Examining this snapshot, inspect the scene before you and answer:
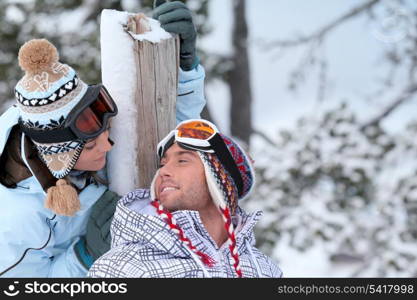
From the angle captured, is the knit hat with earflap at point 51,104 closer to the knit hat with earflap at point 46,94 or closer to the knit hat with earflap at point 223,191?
the knit hat with earflap at point 46,94

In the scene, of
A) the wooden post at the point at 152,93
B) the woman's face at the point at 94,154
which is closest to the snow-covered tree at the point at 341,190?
the wooden post at the point at 152,93

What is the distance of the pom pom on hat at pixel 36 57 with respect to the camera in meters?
2.14

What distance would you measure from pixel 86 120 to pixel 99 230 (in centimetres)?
44

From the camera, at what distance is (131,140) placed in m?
2.46

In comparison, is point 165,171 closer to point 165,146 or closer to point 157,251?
point 165,146

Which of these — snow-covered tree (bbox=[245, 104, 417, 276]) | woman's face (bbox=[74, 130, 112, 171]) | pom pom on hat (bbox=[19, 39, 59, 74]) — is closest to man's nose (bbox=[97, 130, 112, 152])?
woman's face (bbox=[74, 130, 112, 171])

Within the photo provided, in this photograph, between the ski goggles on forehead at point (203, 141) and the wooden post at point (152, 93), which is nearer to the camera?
the ski goggles on forehead at point (203, 141)

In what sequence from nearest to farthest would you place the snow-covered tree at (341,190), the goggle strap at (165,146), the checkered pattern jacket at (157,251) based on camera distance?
the checkered pattern jacket at (157,251) → the goggle strap at (165,146) → the snow-covered tree at (341,190)

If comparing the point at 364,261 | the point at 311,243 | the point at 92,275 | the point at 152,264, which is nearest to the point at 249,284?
the point at 152,264

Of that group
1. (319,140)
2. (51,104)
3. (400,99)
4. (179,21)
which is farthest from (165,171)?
(400,99)

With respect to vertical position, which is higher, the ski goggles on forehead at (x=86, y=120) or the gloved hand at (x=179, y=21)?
the gloved hand at (x=179, y=21)

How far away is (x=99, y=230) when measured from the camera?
240cm

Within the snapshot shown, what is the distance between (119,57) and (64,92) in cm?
32

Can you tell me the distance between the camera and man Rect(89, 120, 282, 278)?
213cm
